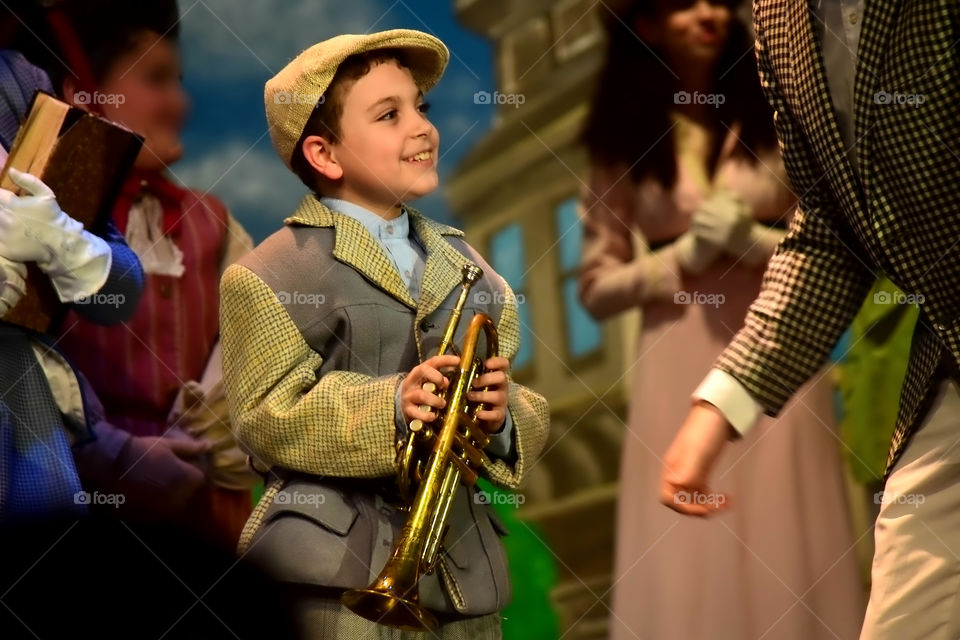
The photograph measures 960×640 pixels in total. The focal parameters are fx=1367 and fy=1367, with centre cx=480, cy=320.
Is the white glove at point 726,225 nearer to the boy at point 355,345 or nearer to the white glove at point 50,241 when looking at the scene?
the boy at point 355,345

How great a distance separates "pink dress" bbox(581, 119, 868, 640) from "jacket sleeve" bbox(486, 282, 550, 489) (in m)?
1.21

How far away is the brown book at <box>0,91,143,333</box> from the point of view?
113 inches

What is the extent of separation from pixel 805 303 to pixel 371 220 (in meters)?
0.92

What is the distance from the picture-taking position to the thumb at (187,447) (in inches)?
152

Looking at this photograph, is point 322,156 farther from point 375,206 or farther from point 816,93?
point 816,93

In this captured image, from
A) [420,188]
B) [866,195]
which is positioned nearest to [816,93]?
[866,195]

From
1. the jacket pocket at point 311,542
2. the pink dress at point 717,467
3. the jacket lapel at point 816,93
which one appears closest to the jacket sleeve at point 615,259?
the pink dress at point 717,467

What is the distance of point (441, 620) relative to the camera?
249cm

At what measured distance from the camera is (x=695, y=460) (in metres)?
2.10

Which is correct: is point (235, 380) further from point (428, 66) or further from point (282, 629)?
point (282, 629)

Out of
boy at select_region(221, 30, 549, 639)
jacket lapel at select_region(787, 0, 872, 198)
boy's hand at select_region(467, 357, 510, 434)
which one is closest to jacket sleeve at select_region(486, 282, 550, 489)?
boy at select_region(221, 30, 549, 639)

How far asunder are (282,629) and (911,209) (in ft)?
3.97

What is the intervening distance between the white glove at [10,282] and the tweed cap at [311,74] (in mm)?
588

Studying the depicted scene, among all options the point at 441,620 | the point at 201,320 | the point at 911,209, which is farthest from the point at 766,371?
the point at 201,320
